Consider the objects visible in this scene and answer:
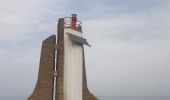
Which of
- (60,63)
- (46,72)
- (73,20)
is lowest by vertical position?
(46,72)

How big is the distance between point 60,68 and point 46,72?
2.70 feet

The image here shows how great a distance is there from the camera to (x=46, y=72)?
20.0 metres

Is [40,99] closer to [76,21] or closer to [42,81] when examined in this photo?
[42,81]

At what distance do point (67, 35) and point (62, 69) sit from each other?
6.62 ft

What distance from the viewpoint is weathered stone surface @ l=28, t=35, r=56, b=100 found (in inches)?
778

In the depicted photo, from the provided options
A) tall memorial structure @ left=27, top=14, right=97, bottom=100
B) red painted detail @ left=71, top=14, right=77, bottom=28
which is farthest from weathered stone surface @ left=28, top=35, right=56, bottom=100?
red painted detail @ left=71, top=14, right=77, bottom=28

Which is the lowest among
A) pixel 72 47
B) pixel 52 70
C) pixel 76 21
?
pixel 52 70

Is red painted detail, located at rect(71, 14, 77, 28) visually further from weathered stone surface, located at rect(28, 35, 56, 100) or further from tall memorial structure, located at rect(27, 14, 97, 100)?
weathered stone surface, located at rect(28, 35, 56, 100)

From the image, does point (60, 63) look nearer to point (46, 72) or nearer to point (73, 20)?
point (46, 72)

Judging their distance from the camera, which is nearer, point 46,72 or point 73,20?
point 46,72

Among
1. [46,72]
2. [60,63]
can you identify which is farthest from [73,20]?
[46,72]

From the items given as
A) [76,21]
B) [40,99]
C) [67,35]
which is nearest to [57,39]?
[67,35]

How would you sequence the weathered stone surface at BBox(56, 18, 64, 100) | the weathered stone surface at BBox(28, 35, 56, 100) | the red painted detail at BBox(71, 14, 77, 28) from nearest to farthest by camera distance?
the weathered stone surface at BBox(56, 18, 64, 100) < the weathered stone surface at BBox(28, 35, 56, 100) < the red painted detail at BBox(71, 14, 77, 28)

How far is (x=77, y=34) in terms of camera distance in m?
21.8
